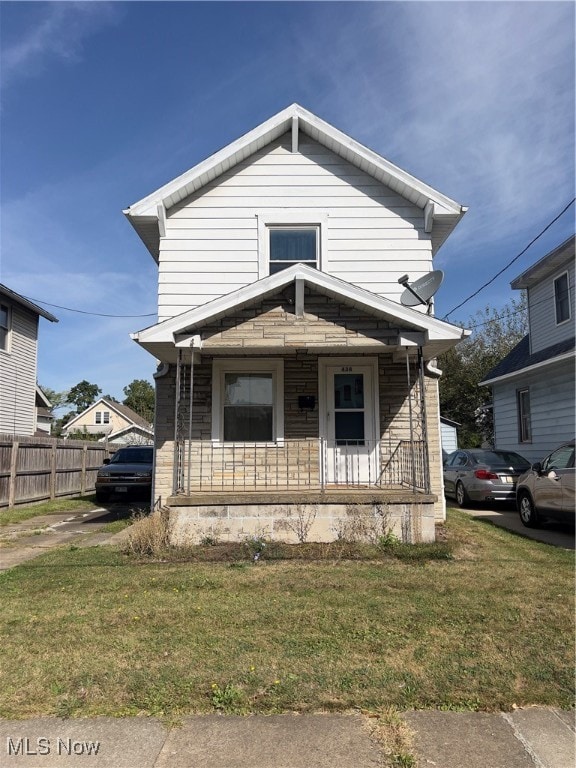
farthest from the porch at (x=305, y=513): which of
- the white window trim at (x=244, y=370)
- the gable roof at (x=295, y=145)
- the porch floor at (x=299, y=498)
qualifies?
the gable roof at (x=295, y=145)

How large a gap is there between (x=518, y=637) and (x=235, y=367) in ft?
21.6

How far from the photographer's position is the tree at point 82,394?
284ft

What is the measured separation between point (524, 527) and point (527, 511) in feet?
1.04

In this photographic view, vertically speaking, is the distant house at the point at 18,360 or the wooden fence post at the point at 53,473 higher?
the distant house at the point at 18,360

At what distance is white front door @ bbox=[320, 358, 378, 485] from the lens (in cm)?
981

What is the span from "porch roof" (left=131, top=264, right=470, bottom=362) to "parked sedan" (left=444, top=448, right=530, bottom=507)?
563cm

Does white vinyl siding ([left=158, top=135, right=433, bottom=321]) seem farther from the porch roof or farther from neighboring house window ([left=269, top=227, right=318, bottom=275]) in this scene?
the porch roof

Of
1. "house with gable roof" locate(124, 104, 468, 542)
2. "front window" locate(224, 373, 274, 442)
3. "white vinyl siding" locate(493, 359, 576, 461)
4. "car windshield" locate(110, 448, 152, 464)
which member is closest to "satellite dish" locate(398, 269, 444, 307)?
"house with gable roof" locate(124, 104, 468, 542)

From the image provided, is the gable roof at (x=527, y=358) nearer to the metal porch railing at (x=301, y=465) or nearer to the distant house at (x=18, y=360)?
the metal porch railing at (x=301, y=465)

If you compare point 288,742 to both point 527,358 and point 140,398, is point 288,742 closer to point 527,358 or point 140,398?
point 527,358

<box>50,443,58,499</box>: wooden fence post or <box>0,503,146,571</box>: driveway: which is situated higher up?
<box>50,443,58,499</box>: wooden fence post

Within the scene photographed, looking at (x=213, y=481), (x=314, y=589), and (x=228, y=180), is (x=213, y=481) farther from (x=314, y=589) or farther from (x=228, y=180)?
(x=228, y=180)

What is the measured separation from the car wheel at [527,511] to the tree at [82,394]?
8412cm

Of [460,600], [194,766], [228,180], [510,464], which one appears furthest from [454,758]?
[510,464]
